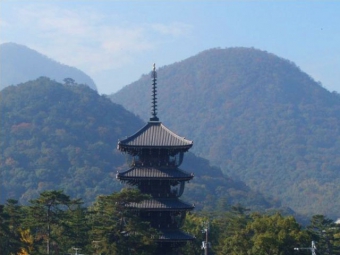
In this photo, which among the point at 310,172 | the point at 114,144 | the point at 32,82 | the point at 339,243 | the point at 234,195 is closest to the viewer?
the point at 339,243

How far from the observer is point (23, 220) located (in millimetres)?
38156

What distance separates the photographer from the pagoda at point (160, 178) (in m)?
39.8

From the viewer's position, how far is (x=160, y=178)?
4012 centimetres

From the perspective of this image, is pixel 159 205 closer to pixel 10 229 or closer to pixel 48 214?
pixel 48 214

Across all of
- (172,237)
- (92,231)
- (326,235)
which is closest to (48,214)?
(92,231)

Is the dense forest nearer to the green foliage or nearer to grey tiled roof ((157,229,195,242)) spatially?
grey tiled roof ((157,229,195,242))

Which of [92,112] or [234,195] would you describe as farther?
[92,112]

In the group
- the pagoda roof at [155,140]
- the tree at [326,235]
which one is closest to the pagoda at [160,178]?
the pagoda roof at [155,140]

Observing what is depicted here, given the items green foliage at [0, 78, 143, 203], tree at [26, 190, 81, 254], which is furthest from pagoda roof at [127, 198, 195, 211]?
green foliage at [0, 78, 143, 203]

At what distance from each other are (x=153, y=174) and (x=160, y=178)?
0.48 m

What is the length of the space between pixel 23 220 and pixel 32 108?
423ft

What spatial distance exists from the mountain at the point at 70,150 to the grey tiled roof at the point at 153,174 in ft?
Result: 245

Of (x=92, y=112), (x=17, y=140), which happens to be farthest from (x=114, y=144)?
(x=17, y=140)

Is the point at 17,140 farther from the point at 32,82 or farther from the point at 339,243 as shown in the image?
the point at 339,243
